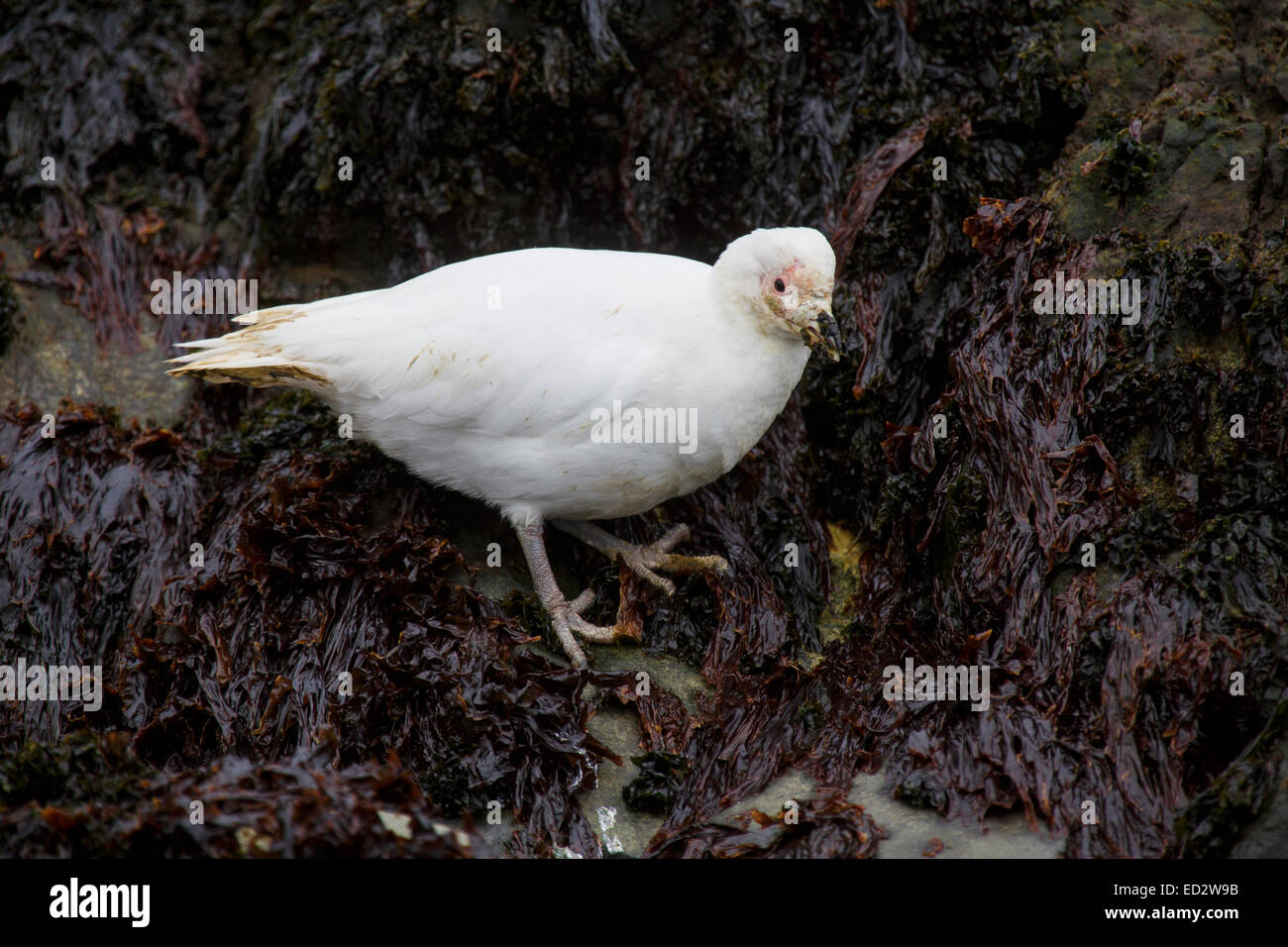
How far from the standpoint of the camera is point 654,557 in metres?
5.12

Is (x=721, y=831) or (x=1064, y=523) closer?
(x=721, y=831)

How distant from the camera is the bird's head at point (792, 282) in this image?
438 cm

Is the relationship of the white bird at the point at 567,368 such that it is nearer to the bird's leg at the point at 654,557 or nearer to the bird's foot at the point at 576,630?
the bird's foot at the point at 576,630

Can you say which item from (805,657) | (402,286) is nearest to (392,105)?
(402,286)

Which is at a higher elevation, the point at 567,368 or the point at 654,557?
the point at 567,368

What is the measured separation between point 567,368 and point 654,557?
1097mm

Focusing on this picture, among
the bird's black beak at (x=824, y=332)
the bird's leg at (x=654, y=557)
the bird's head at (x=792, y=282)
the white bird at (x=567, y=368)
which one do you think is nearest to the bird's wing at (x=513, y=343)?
the white bird at (x=567, y=368)

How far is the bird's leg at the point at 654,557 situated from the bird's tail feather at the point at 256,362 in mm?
1401

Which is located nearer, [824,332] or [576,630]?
[824,332]

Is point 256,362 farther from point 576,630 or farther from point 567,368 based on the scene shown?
point 576,630

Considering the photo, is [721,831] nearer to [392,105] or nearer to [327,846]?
[327,846]

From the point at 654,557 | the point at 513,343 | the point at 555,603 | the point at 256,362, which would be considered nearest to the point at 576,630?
the point at 555,603
